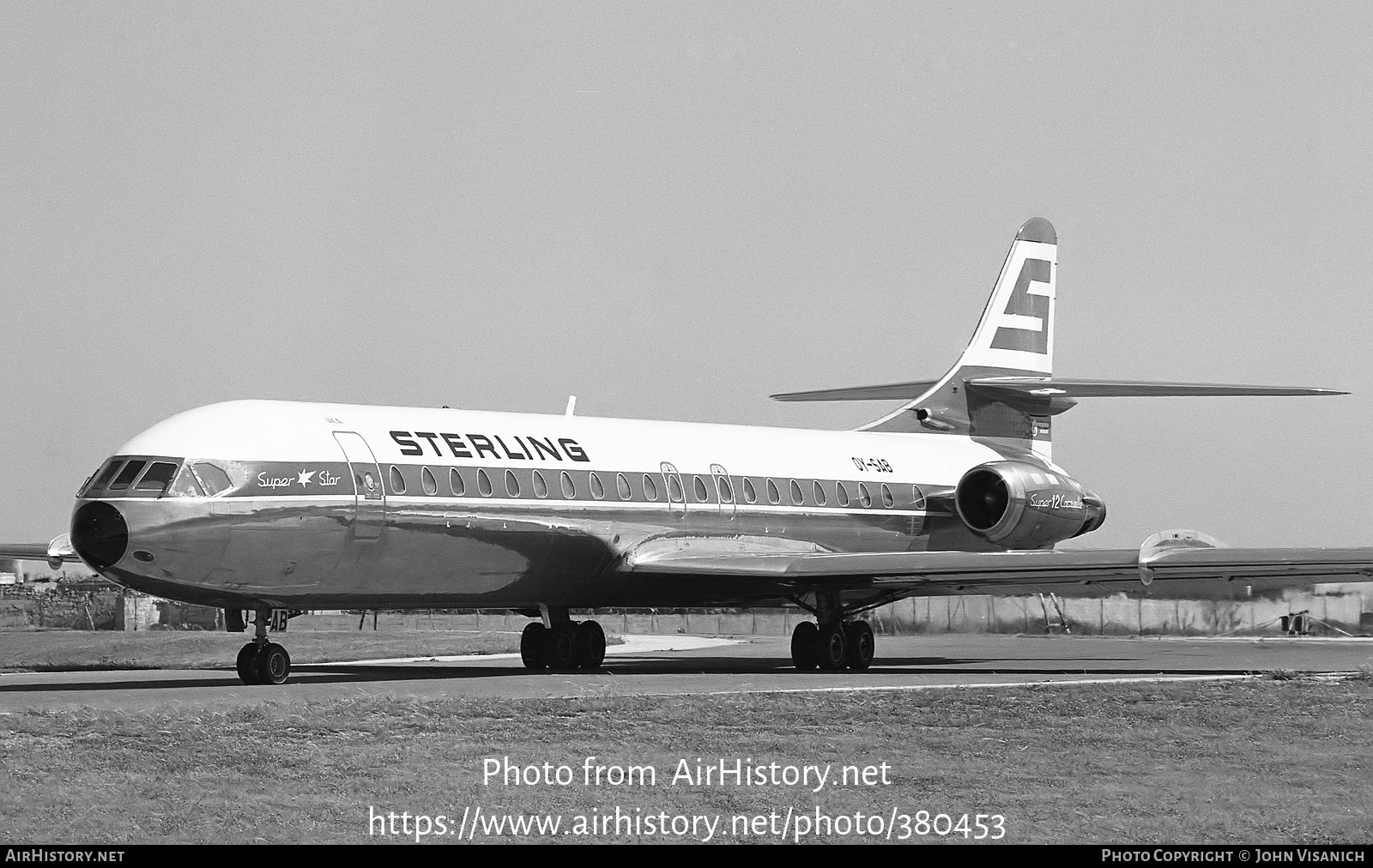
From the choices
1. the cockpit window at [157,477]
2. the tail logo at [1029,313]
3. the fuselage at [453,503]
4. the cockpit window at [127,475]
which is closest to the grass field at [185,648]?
the fuselage at [453,503]

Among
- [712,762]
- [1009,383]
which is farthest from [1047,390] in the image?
[712,762]

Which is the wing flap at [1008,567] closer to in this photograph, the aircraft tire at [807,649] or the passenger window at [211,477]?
the aircraft tire at [807,649]

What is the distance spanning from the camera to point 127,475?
869 inches

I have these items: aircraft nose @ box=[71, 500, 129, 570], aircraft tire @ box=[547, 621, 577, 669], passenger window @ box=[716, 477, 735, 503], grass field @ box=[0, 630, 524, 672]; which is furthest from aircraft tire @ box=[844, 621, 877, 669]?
aircraft nose @ box=[71, 500, 129, 570]

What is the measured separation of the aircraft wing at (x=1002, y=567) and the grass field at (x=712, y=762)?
17.0 feet

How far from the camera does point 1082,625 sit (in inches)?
1838

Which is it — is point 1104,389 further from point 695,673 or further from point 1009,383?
point 695,673

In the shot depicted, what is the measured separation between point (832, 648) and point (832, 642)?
89mm

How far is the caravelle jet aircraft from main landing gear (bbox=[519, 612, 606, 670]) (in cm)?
3

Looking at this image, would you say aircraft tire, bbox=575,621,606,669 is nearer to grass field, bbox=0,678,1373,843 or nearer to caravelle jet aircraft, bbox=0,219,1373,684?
caravelle jet aircraft, bbox=0,219,1373,684

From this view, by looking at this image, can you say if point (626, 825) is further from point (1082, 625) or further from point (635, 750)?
point (1082, 625)

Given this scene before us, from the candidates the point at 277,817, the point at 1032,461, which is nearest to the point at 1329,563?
the point at 1032,461

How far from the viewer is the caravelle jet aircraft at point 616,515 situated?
22422 mm

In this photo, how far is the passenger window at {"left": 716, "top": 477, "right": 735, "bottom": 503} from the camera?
29312 mm
